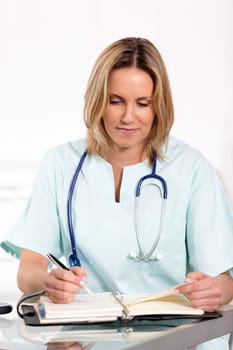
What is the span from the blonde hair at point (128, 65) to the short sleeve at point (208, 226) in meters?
0.14

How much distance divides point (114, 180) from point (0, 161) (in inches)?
47.1

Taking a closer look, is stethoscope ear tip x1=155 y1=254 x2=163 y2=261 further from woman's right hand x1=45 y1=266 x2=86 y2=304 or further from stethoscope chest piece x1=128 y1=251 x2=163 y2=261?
woman's right hand x1=45 y1=266 x2=86 y2=304

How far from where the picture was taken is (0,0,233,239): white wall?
2410 mm

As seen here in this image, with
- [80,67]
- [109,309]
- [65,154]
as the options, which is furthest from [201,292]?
[80,67]

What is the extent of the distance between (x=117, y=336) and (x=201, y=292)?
22cm

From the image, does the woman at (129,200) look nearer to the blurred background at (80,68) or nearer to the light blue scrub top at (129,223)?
the light blue scrub top at (129,223)

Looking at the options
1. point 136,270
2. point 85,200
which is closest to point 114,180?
point 85,200

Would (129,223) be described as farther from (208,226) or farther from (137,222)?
(208,226)

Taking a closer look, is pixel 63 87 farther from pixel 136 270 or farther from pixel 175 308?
pixel 175 308

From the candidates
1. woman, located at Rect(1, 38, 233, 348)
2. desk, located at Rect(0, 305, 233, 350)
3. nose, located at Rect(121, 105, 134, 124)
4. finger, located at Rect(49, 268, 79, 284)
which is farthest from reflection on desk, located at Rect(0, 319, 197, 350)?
nose, located at Rect(121, 105, 134, 124)

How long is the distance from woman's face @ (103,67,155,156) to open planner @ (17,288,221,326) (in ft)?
1.26

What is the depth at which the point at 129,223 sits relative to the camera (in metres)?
1.63

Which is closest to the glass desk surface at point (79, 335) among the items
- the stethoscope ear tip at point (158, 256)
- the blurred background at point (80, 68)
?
the stethoscope ear tip at point (158, 256)

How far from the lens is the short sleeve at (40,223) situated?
1.63 m
